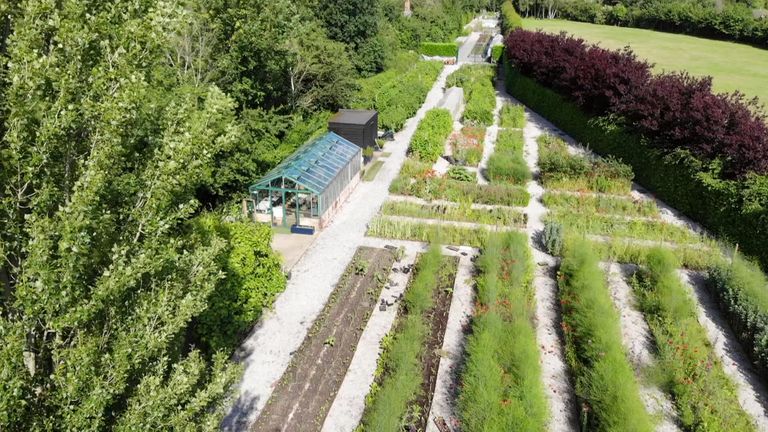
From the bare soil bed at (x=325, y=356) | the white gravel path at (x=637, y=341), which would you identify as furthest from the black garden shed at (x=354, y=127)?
the white gravel path at (x=637, y=341)

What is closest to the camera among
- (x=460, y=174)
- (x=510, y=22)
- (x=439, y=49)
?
(x=460, y=174)

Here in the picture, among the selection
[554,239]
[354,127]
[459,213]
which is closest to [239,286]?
[459,213]

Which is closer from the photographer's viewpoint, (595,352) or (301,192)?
(595,352)

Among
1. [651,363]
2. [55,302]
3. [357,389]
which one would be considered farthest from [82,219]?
[651,363]

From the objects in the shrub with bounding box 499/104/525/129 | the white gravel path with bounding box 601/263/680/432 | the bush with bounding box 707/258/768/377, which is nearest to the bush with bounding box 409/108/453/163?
the shrub with bounding box 499/104/525/129

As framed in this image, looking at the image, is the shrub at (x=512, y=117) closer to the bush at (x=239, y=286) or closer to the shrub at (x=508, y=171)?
the shrub at (x=508, y=171)

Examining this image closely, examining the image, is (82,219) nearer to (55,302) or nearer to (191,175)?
(55,302)

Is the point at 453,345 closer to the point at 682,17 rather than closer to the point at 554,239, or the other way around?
the point at 554,239
